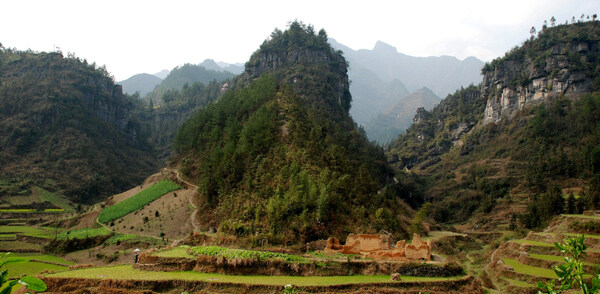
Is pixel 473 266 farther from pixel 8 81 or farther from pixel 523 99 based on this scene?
pixel 8 81

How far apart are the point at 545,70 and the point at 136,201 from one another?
275 ft

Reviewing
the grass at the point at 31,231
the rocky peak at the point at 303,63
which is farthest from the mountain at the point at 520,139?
the grass at the point at 31,231

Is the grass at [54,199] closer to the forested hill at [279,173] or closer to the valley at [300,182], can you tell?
the valley at [300,182]

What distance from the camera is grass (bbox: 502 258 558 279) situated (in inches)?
958

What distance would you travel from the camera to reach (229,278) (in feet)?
64.9

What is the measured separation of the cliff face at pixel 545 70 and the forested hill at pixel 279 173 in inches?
1603

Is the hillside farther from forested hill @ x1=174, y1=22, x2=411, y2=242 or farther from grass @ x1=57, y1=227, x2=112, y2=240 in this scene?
grass @ x1=57, y1=227, x2=112, y2=240

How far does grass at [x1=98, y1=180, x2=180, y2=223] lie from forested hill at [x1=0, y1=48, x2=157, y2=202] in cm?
2630

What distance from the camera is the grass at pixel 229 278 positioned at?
1923 cm

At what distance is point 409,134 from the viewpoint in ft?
380

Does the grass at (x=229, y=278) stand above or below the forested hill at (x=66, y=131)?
below

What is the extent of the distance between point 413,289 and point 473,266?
16.9m

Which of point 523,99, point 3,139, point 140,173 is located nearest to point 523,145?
point 523,99

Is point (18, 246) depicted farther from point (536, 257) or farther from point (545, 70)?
point (545, 70)
